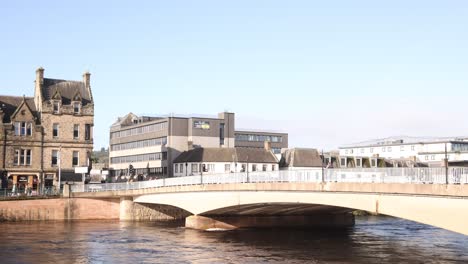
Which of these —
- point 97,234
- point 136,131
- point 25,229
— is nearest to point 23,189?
point 25,229

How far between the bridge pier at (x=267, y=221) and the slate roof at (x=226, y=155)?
3694cm

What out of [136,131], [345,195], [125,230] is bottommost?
[125,230]

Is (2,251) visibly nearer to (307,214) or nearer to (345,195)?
(345,195)

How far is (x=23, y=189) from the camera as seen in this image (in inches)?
3342

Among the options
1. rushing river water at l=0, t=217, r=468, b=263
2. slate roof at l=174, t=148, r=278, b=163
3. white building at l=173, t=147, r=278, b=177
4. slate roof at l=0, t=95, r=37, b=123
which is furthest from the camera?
slate roof at l=174, t=148, r=278, b=163

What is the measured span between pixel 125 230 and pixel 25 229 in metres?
10.0

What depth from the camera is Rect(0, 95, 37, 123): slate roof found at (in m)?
88.2

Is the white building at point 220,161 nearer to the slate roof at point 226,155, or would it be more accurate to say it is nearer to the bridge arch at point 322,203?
the slate roof at point 226,155

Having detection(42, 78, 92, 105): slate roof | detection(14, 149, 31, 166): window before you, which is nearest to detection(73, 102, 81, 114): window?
detection(42, 78, 92, 105): slate roof

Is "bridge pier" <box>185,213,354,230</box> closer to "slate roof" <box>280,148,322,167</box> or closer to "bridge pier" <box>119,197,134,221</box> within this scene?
"bridge pier" <box>119,197,134,221</box>

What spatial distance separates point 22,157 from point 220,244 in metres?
42.2

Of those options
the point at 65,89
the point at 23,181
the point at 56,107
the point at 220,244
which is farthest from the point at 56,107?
the point at 220,244

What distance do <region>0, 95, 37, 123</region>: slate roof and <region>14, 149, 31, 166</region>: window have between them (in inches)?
175

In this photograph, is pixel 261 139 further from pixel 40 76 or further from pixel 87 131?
pixel 40 76
